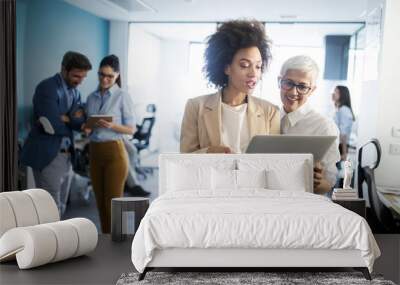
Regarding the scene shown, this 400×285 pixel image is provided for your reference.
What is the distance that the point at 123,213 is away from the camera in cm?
652

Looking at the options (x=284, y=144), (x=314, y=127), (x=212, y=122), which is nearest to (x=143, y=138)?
(x=212, y=122)

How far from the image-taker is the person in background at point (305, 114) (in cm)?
730

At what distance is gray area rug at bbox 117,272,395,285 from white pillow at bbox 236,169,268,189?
131 cm

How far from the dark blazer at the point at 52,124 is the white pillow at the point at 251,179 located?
2111 mm

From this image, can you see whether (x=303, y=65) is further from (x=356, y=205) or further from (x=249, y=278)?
(x=249, y=278)

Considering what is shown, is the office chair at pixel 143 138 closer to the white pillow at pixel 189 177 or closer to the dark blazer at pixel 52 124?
the dark blazer at pixel 52 124

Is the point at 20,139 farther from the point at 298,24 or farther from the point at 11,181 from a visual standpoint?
the point at 298,24

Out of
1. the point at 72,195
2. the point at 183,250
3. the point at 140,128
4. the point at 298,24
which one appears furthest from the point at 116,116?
the point at 183,250

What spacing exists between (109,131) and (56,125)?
0.61 meters

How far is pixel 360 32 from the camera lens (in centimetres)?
726

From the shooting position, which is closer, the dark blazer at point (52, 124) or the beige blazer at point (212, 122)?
the beige blazer at point (212, 122)

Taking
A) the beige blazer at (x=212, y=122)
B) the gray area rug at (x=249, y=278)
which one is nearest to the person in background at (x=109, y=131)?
the beige blazer at (x=212, y=122)

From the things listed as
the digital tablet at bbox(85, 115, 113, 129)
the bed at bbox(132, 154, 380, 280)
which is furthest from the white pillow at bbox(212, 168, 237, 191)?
the digital tablet at bbox(85, 115, 113, 129)

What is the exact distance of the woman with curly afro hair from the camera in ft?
23.8
